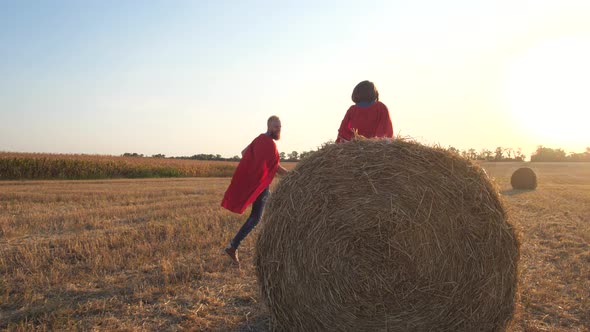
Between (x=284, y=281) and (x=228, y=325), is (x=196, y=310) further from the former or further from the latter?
(x=284, y=281)

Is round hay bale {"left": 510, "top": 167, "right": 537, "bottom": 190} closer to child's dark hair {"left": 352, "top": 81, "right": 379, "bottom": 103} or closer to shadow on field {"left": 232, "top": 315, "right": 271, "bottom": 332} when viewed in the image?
child's dark hair {"left": 352, "top": 81, "right": 379, "bottom": 103}

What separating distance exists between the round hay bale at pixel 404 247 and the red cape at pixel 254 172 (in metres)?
1.88

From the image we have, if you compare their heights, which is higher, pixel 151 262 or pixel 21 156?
pixel 21 156

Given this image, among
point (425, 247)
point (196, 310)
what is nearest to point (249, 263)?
point (196, 310)

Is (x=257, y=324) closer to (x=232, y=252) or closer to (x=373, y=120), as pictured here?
(x=232, y=252)

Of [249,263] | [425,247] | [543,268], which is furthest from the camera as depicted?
[249,263]

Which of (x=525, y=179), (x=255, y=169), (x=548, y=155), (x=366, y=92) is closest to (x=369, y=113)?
(x=366, y=92)

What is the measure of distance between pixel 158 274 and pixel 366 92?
3119mm

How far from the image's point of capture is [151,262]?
5719mm

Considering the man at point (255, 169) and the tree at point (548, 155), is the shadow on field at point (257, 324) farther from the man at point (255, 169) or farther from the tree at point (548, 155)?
the tree at point (548, 155)

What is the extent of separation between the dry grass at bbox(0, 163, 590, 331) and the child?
146cm

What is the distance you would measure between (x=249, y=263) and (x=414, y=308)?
2.88 meters

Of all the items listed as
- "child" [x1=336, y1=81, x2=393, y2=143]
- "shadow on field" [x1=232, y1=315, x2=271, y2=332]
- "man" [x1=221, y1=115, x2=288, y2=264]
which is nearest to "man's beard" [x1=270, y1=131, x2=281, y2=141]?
"man" [x1=221, y1=115, x2=288, y2=264]

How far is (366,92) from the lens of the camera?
4559mm
